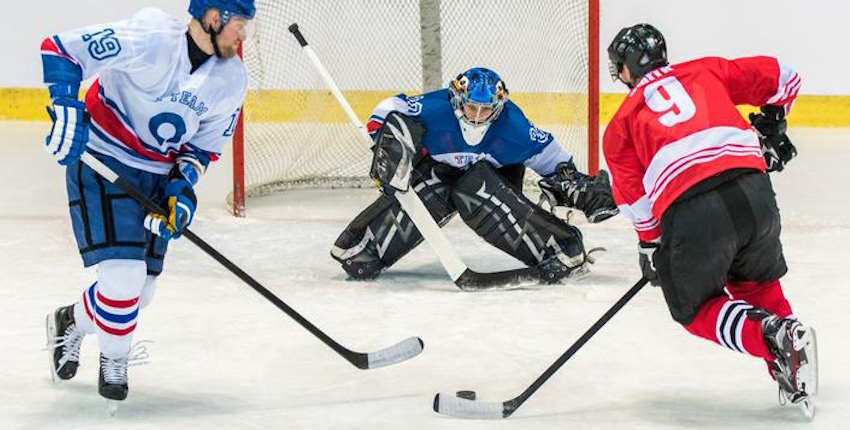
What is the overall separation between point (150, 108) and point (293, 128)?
2.93 metres

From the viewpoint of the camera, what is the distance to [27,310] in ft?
13.9

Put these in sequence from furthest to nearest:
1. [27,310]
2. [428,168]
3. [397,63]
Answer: [397,63] < [428,168] < [27,310]

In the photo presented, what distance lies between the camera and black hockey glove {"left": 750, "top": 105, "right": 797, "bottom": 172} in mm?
3416

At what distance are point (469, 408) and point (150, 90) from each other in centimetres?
95

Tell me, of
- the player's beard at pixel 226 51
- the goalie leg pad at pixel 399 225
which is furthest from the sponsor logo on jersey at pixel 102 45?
the goalie leg pad at pixel 399 225

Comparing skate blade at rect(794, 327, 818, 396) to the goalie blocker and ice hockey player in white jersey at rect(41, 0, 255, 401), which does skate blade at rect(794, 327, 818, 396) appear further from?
the goalie blocker

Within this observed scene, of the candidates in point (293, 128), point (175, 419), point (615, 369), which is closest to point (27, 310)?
point (175, 419)

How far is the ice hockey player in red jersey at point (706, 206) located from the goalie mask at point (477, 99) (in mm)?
1186

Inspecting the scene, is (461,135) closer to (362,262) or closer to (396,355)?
(362,262)

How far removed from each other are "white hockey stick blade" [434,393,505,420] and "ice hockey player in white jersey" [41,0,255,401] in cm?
67

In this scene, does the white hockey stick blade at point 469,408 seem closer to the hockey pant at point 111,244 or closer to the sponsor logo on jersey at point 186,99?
the hockey pant at point 111,244

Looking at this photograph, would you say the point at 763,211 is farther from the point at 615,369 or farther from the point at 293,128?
the point at 293,128

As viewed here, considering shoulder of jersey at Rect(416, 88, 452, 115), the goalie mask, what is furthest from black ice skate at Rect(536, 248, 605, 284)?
shoulder of jersey at Rect(416, 88, 452, 115)

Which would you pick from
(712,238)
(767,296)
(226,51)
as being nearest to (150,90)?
(226,51)
